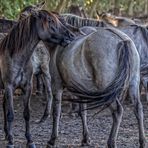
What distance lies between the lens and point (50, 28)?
28.3 feet

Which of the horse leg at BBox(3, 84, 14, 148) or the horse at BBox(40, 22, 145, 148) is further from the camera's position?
the horse leg at BBox(3, 84, 14, 148)

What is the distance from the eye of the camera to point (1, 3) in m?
18.8

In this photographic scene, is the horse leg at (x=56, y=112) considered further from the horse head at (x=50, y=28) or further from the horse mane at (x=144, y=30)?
the horse mane at (x=144, y=30)

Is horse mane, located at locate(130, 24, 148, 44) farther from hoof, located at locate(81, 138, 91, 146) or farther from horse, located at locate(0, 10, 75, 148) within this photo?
horse, located at locate(0, 10, 75, 148)

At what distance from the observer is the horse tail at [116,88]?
8242 mm

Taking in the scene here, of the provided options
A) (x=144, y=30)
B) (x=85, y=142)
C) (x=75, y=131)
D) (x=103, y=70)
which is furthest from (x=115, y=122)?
(x=144, y=30)

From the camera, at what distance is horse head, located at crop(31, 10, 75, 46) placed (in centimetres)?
864

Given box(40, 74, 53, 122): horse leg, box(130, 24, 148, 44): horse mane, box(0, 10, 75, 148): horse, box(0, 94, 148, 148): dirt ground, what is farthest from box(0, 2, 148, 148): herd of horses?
box(40, 74, 53, 122): horse leg

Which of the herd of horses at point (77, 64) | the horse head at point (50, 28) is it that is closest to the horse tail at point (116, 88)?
the herd of horses at point (77, 64)

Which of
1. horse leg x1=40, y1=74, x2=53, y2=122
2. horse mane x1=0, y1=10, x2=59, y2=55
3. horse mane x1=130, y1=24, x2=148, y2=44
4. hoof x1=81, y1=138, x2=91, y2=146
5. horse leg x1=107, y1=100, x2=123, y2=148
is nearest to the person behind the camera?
horse leg x1=107, y1=100, x2=123, y2=148

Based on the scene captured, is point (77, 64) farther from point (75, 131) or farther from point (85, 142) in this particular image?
point (75, 131)

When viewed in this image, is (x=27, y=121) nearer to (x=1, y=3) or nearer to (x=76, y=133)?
(x=76, y=133)

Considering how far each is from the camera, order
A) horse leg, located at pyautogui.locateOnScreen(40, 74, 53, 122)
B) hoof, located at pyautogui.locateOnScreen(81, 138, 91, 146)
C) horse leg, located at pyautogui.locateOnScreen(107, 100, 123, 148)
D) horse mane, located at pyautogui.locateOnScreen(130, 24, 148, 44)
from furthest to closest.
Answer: horse leg, located at pyautogui.locateOnScreen(40, 74, 53, 122) → horse mane, located at pyautogui.locateOnScreen(130, 24, 148, 44) → hoof, located at pyautogui.locateOnScreen(81, 138, 91, 146) → horse leg, located at pyautogui.locateOnScreen(107, 100, 123, 148)

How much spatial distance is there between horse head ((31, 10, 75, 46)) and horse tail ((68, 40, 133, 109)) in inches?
A: 32.3
